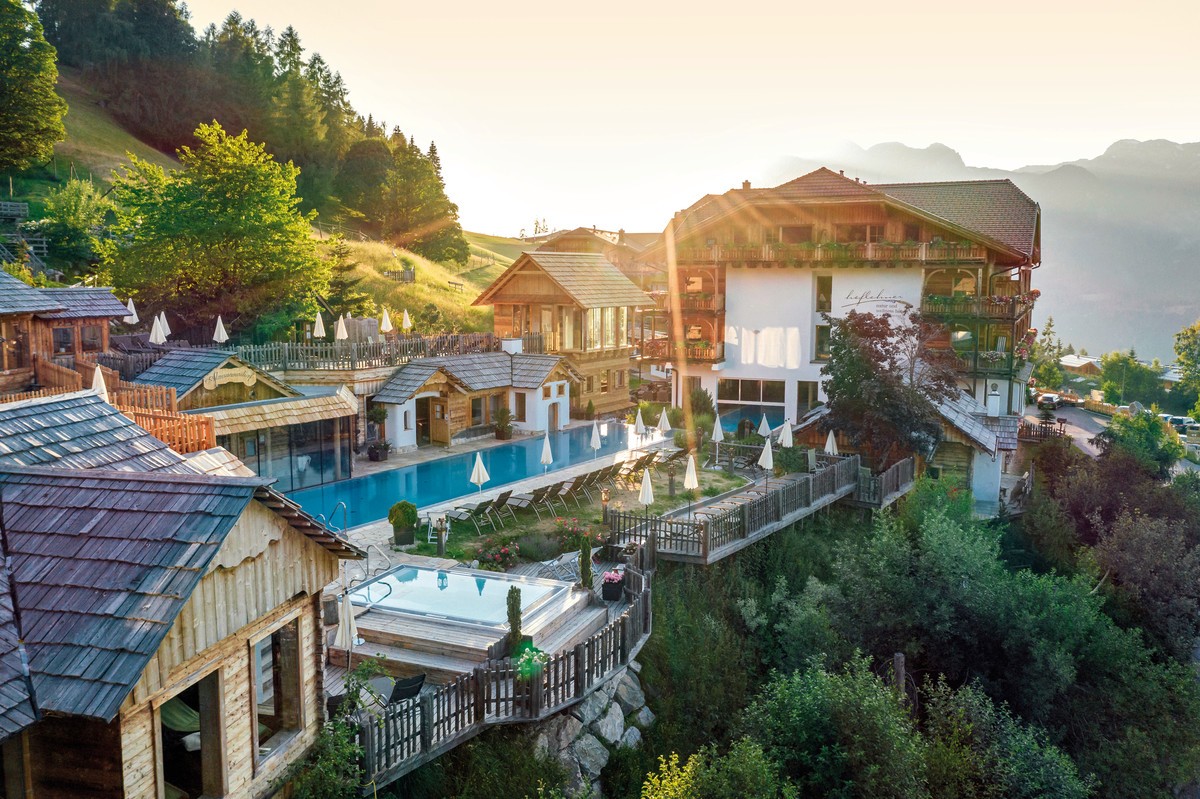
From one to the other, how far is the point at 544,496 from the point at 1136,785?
1397 centimetres

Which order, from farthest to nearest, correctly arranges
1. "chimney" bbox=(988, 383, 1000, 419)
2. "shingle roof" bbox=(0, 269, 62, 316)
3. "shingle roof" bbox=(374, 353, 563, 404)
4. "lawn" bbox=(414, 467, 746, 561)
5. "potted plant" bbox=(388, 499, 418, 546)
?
"chimney" bbox=(988, 383, 1000, 419)
"shingle roof" bbox=(374, 353, 563, 404)
"shingle roof" bbox=(0, 269, 62, 316)
"potted plant" bbox=(388, 499, 418, 546)
"lawn" bbox=(414, 467, 746, 561)

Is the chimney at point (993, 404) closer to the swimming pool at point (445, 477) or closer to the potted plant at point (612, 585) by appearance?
the swimming pool at point (445, 477)

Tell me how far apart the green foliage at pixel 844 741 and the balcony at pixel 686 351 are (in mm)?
23727

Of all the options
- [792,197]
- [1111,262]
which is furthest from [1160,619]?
[1111,262]

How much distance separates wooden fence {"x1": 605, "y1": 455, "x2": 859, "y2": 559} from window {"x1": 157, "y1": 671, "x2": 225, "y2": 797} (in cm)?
922

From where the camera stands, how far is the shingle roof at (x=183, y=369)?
21.4 meters

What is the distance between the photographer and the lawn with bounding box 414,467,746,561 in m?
17.7

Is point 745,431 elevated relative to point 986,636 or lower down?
elevated

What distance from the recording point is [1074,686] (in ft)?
65.6

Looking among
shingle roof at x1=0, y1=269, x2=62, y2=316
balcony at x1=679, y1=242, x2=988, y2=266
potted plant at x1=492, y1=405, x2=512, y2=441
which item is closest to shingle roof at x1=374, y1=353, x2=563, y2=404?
potted plant at x1=492, y1=405, x2=512, y2=441

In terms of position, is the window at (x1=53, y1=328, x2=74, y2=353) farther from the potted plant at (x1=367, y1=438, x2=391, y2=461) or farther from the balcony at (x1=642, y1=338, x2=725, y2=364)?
the balcony at (x1=642, y1=338, x2=725, y2=364)

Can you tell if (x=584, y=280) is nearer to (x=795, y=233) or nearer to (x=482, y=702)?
(x=795, y=233)

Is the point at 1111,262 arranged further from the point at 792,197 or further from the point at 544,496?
the point at 544,496

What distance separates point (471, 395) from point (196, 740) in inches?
862
